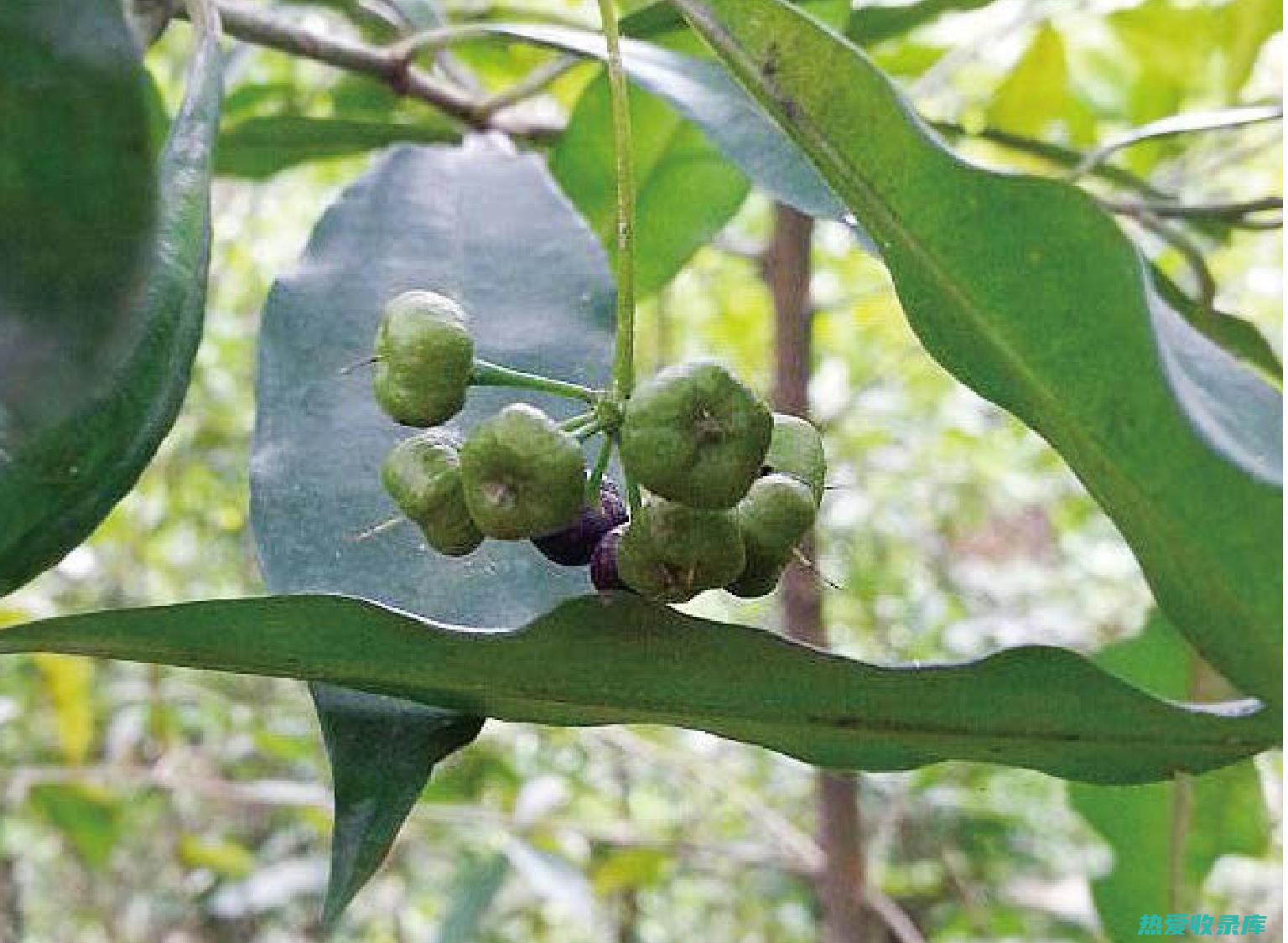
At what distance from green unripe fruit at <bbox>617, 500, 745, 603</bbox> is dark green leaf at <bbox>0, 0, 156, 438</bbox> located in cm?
16

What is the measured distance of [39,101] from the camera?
1.08ft

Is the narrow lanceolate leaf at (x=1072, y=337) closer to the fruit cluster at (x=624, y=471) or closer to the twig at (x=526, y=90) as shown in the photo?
the fruit cluster at (x=624, y=471)

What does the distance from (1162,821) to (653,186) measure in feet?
1.50

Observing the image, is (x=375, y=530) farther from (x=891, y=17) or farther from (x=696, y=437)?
(x=891, y=17)

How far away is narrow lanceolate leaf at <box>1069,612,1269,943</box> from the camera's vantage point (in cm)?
89

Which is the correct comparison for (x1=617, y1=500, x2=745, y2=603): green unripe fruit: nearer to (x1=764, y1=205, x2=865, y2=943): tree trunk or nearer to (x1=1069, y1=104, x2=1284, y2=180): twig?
(x1=1069, y1=104, x2=1284, y2=180): twig

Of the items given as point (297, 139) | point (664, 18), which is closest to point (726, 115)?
point (664, 18)

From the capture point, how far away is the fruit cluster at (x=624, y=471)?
433 millimetres

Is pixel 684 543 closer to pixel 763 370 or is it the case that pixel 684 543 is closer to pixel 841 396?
pixel 763 370

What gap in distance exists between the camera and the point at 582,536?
479 mm

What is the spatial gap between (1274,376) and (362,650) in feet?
2.08

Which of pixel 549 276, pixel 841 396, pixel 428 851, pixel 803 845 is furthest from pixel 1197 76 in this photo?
pixel 428 851

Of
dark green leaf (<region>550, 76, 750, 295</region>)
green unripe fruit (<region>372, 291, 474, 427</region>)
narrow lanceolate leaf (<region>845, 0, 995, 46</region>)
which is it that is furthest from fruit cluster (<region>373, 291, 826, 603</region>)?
narrow lanceolate leaf (<region>845, 0, 995, 46</region>)

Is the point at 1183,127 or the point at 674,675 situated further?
the point at 1183,127
